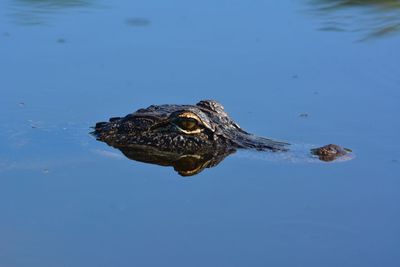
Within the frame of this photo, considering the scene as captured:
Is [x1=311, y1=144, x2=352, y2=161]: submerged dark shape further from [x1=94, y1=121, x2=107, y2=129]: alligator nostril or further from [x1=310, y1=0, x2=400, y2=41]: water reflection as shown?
[x1=310, y1=0, x2=400, y2=41]: water reflection

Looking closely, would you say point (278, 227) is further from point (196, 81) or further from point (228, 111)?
point (196, 81)

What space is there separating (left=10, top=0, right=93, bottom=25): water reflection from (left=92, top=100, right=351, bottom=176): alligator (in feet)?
11.4

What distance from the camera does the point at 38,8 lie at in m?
11.4

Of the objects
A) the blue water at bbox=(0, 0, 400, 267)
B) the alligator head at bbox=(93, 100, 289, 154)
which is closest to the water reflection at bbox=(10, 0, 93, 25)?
the blue water at bbox=(0, 0, 400, 267)

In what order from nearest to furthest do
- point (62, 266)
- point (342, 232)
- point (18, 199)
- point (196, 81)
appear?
point (62, 266) < point (342, 232) < point (18, 199) < point (196, 81)

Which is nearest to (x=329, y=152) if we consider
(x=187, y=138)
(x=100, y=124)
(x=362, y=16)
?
(x=187, y=138)

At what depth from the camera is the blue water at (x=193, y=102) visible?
6.09m

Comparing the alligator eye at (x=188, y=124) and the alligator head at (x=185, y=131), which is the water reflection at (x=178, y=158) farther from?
the alligator eye at (x=188, y=124)

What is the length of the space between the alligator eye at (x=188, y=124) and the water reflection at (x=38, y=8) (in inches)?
147

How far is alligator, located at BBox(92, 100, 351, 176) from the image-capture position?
24.4 feet

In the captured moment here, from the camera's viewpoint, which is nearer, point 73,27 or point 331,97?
point 331,97

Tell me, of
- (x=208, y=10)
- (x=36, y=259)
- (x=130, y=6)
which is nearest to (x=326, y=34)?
(x=208, y=10)

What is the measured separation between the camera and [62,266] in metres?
5.81

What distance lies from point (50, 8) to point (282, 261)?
6.25 m
